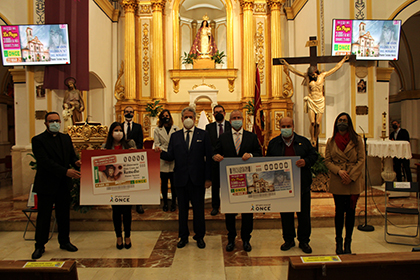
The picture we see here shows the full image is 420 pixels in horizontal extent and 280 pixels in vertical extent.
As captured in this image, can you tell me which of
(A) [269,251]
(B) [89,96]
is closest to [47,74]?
(B) [89,96]

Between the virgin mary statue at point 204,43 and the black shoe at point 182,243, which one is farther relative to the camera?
the virgin mary statue at point 204,43

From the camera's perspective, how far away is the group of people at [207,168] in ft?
11.3

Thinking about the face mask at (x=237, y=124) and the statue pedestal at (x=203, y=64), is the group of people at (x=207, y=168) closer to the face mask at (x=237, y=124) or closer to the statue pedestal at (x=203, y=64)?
the face mask at (x=237, y=124)

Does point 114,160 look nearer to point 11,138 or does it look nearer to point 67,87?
point 67,87

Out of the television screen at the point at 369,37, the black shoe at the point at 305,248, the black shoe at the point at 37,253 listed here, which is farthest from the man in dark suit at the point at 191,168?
the television screen at the point at 369,37

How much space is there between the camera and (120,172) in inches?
146

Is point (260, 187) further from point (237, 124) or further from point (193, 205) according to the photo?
point (193, 205)

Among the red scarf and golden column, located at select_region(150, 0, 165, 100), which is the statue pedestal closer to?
golden column, located at select_region(150, 0, 165, 100)

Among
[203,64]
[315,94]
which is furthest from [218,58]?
[315,94]

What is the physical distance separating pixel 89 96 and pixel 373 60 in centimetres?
986

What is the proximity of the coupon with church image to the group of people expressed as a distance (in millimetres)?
131

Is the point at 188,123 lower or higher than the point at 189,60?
lower

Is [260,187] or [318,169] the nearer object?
[260,187]

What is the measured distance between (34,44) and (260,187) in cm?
668
